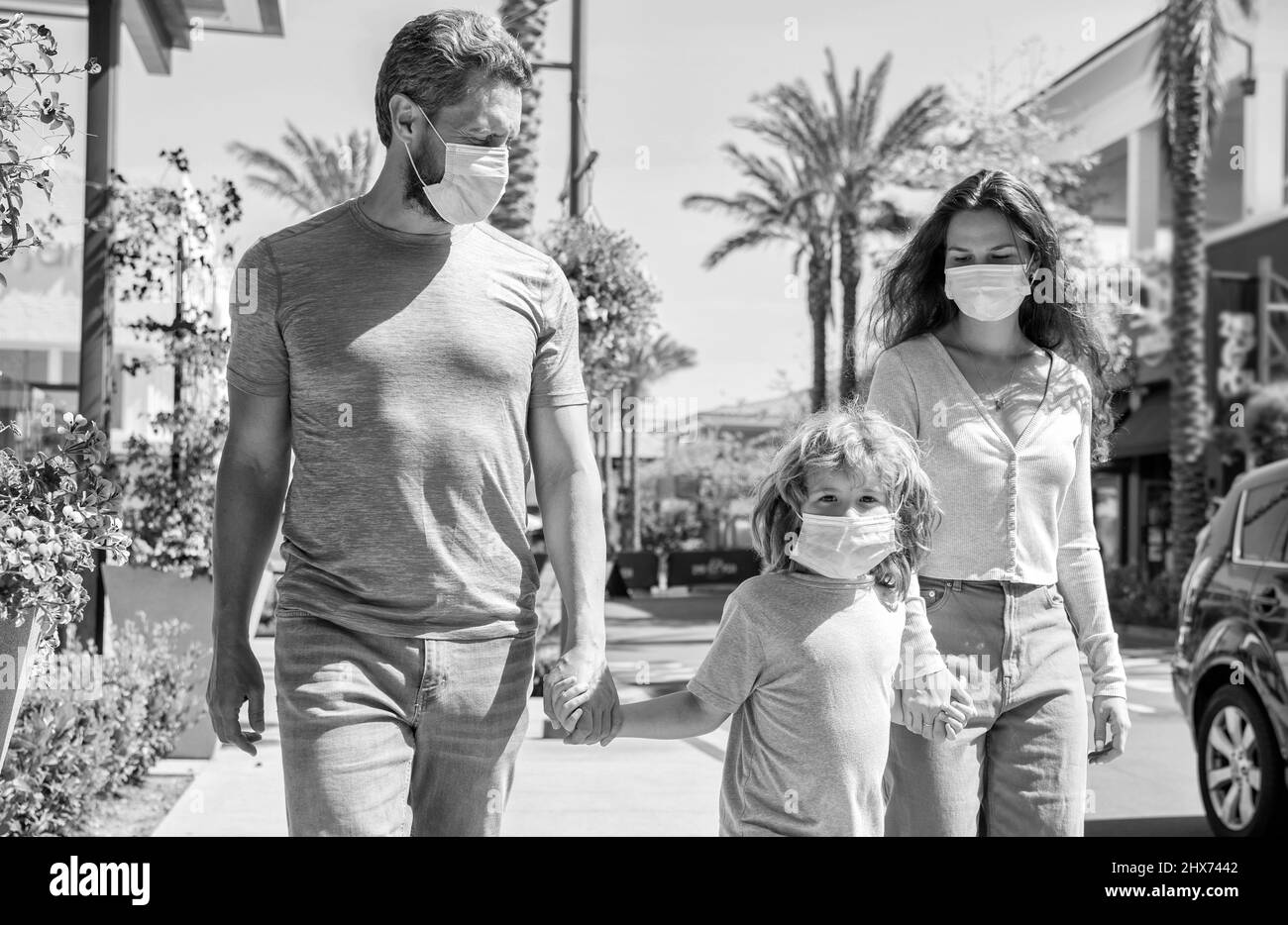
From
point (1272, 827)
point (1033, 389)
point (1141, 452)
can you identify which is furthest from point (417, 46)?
point (1141, 452)

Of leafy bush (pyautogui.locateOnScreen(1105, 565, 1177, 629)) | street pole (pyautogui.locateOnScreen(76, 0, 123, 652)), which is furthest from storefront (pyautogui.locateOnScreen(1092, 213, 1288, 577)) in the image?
street pole (pyautogui.locateOnScreen(76, 0, 123, 652))

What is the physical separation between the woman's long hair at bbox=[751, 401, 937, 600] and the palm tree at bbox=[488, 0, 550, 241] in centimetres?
953

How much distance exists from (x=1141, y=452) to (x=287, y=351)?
27.3 meters

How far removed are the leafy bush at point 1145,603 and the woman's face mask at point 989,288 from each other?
57.0ft

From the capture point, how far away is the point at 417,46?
2.60 meters

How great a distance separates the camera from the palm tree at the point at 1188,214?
1998 cm

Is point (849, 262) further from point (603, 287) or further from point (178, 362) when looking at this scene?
point (178, 362)

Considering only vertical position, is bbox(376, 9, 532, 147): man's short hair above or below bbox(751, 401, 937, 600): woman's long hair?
above

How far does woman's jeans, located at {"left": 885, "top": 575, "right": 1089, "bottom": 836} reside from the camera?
2867 mm

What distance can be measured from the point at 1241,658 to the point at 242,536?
14.6 ft

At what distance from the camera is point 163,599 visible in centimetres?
727

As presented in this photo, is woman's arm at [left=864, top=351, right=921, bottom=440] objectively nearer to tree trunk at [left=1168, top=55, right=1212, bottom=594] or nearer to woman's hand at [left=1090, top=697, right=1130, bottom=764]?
woman's hand at [left=1090, top=697, right=1130, bottom=764]

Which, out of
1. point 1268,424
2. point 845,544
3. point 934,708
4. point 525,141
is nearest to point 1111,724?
point 934,708
